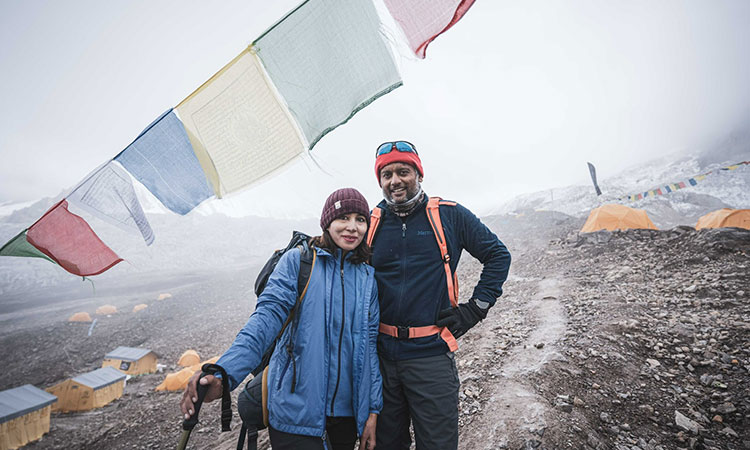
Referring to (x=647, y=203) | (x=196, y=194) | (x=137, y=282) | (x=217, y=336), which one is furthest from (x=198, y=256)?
(x=647, y=203)

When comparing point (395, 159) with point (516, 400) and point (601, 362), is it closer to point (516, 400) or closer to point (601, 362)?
point (516, 400)

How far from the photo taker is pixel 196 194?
3588 millimetres

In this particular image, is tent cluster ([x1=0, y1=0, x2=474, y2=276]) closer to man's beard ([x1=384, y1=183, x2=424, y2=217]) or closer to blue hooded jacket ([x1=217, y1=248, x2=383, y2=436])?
man's beard ([x1=384, y1=183, x2=424, y2=217])

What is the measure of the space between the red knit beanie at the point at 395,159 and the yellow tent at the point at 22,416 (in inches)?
490

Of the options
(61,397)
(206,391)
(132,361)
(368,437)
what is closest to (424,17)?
(206,391)

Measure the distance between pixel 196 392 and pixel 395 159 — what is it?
195 cm

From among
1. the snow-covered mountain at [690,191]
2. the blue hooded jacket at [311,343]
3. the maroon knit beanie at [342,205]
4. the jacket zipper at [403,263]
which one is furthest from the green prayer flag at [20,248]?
the snow-covered mountain at [690,191]

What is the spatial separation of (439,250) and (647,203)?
45853 millimetres

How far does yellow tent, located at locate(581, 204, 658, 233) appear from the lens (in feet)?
41.5

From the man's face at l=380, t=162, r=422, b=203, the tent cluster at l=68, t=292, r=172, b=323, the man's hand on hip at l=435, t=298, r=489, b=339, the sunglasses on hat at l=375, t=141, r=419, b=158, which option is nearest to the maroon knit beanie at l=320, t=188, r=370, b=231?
the man's face at l=380, t=162, r=422, b=203

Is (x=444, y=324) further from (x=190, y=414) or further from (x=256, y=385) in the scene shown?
(x=190, y=414)

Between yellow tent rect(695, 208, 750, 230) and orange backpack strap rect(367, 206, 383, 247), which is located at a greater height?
orange backpack strap rect(367, 206, 383, 247)

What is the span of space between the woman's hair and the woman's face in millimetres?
38

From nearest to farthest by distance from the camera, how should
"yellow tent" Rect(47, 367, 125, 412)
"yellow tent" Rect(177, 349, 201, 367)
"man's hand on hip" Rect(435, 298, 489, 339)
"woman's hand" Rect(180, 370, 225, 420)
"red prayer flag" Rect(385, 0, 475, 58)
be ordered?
"woman's hand" Rect(180, 370, 225, 420) < "man's hand on hip" Rect(435, 298, 489, 339) < "red prayer flag" Rect(385, 0, 475, 58) < "yellow tent" Rect(47, 367, 125, 412) < "yellow tent" Rect(177, 349, 201, 367)
